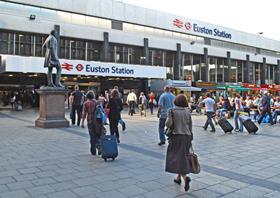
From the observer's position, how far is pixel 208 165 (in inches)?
259

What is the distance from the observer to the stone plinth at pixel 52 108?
42.1ft

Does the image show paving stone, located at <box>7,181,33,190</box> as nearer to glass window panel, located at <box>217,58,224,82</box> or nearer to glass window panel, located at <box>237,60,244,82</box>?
glass window panel, located at <box>217,58,224,82</box>

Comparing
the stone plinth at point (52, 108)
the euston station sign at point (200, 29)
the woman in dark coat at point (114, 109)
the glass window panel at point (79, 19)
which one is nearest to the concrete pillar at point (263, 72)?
the euston station sign at point (200, 29)

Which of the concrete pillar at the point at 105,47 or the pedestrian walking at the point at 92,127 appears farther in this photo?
the concrete pillar at the point at 105,47

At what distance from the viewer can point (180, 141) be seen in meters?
4.98

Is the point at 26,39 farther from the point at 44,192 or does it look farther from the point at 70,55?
the point at 44,192

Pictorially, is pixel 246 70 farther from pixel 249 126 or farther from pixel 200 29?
pixel 249 126

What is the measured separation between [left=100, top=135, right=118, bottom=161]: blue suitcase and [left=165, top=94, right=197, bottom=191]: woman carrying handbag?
202cm

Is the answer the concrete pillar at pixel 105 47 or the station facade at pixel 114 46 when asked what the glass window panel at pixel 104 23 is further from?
the concrete pillar at pixel 105 47

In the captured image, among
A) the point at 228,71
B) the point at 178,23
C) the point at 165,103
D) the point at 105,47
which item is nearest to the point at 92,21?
the point at 105,47

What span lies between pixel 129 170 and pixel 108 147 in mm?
895

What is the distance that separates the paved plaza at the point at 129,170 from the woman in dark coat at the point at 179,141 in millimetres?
338

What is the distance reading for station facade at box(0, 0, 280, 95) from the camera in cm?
2845

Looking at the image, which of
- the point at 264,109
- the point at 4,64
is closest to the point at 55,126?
the point at 264,109
